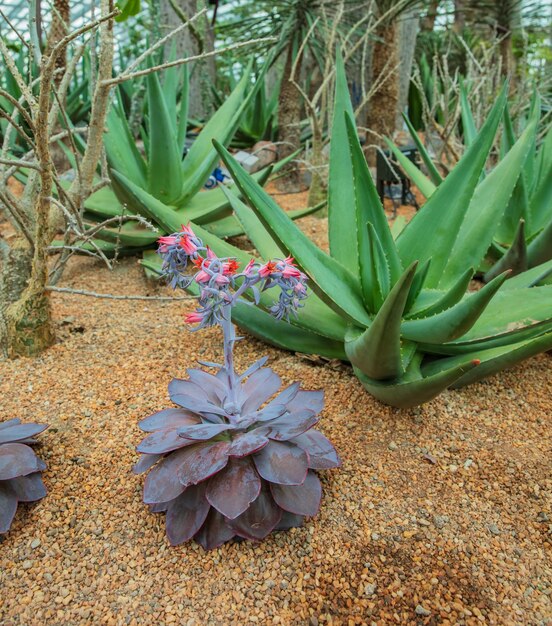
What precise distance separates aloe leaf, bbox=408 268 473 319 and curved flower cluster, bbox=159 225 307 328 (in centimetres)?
37

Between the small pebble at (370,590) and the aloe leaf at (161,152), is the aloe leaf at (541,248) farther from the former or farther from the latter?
the aloe leaf at (161,152)

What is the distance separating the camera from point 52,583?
3.51 ft

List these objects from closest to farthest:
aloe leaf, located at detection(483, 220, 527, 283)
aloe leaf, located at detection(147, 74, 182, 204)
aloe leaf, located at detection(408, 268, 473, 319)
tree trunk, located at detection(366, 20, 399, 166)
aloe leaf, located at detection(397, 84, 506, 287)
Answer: aloe leaf, located at detection(408, 268, 473, 319) < aloe leaf, located at detection(397, 84, 506, 287) < aloe leaf, located at detection(483, 220, 527, 283) < aloe leaf, located at detection(147, 74, 182, 204) < tree trunk, located at detection(366, 20, 399, 166)

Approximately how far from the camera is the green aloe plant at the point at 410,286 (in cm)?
132

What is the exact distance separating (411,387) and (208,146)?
201 centimetres

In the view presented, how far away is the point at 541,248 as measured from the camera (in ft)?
6.38

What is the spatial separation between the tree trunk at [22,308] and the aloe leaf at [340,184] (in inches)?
36.6

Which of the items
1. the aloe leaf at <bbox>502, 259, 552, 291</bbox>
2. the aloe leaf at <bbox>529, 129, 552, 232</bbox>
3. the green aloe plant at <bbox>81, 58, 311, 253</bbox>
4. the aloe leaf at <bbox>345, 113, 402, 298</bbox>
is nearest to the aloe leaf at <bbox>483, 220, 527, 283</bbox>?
the aloe leaf at <bbox>502, 259, 552, 291</bbox>

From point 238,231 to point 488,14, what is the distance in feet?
18.1

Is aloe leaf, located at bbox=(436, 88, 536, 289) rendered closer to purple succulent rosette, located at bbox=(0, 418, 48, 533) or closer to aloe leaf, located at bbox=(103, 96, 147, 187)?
purple succulent rosette, located at bbox=(0, 418, 48, 533)

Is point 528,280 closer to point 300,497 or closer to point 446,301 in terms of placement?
point 446,301

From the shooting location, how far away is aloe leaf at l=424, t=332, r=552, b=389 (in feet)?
4.44

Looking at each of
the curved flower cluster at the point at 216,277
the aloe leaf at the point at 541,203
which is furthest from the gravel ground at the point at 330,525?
the aloe leaf at the point at 541,203

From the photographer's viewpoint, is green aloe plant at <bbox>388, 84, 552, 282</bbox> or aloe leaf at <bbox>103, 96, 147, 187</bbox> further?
aloe leaf at <bbox>103, 96, 147, 187</bbox>
